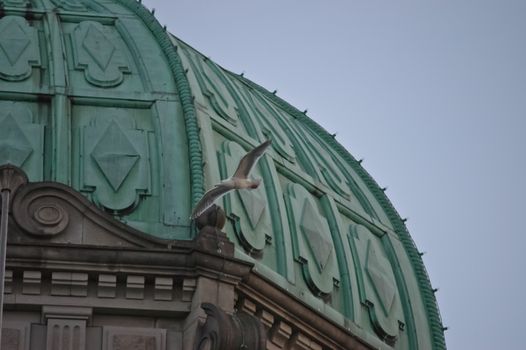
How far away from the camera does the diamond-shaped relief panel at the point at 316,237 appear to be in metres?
55.8

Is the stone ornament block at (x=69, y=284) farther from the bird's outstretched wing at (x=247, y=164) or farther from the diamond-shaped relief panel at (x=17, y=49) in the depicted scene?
the diamond-shaped relief panel at (x=17, y=49)

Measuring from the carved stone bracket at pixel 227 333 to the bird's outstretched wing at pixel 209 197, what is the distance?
5.48 ft

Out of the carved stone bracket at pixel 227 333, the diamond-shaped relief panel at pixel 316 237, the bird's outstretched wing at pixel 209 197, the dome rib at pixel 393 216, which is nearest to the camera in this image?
the carved stone bracket at pixel 227 333

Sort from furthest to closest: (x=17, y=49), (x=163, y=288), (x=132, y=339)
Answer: (x=17, y=49) → (x=163, y=288) → (x=132, y=339)

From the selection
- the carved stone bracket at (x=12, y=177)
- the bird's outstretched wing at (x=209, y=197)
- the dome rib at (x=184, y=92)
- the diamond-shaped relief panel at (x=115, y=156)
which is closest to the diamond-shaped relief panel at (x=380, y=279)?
the dome rib at (x=184, y=92)

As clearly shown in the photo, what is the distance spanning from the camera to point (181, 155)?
5425 centimetres

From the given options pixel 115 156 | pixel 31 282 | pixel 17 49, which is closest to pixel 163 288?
pixel 31 282

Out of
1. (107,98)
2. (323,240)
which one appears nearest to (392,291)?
(323,240)

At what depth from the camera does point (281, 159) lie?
57.4 meters

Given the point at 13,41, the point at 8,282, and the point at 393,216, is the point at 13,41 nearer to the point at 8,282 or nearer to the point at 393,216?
the point at 8,282

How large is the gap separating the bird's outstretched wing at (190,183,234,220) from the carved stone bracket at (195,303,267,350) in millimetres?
1671

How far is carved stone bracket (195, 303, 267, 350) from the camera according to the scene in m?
50.7

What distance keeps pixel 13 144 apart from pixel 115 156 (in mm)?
1795

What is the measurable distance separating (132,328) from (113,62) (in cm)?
659
